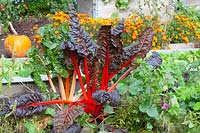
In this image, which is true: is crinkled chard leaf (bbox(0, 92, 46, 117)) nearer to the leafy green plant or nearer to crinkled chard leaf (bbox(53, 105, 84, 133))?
crinkled chard leaf (bbox(53, 105, 84, 133))

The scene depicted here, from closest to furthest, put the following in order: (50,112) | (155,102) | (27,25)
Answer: (155,102), (50,112), (27,25)

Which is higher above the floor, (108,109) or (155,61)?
(155,61)

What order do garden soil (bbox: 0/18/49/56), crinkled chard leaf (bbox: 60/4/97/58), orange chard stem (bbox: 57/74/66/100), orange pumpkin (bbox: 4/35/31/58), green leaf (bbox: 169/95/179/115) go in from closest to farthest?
green leaf (bbox: 169/95/179/115) < crinkled chard leaf (bbox: 60/4/97/58) < orange chard stem (bbox: 57/74/66/100) < orange pumpkin (bbox: 4/35/31/58) < garden soil (bbox: 0/18/49/56)

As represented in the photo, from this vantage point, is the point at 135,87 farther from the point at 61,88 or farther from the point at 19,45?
the point at 19,45

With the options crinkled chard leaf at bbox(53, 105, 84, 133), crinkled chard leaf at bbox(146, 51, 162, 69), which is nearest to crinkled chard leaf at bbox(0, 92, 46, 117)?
crinkled chard leaf at bbox(53, 105, 84, 133)

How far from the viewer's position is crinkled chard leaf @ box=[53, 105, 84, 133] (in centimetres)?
253

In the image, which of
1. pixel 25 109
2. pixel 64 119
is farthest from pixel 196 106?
pixel 25 109

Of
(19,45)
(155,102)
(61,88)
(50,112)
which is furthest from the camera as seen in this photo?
(19,45)

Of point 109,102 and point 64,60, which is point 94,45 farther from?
point 109,102

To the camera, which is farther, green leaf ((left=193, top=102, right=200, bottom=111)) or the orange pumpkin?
the orange pumpkin

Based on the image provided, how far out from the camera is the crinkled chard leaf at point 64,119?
2527 millimetres

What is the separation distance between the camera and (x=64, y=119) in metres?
2.54

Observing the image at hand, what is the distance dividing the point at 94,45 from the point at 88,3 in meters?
5.08

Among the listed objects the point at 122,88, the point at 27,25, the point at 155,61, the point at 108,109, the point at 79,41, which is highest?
the point at 79,41
